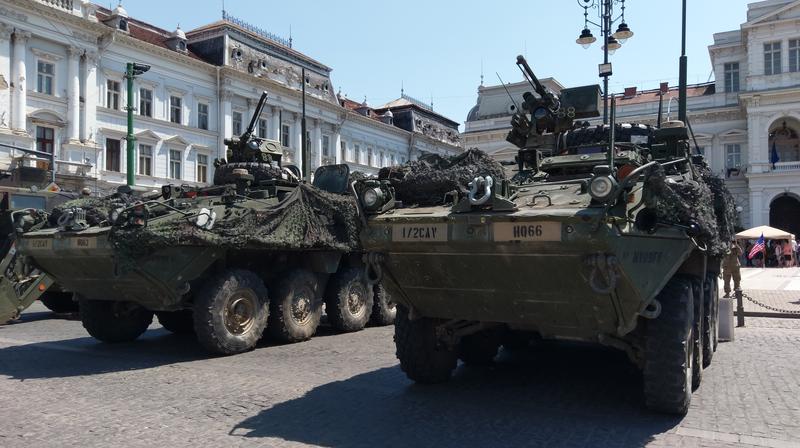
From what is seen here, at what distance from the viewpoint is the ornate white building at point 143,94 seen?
86.5ft

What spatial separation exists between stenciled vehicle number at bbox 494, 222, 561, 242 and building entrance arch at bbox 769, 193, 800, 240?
41.0m

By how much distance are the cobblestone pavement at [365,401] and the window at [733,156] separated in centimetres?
3655

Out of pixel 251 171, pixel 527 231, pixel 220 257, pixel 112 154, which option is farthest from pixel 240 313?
pixel 112 154

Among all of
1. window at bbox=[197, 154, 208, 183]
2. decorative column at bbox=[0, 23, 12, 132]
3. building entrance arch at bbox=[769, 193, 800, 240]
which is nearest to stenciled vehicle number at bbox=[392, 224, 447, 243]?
decorative column at bbox=[0, 23, 12, 132]

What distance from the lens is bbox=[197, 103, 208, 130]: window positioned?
1379 inches

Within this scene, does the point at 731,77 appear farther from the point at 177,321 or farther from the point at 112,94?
the point at 177,321

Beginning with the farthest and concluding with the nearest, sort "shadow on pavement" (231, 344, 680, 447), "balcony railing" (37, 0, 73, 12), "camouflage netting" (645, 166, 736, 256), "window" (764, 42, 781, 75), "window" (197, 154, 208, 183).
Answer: "window" (764, 42, 781, 75), "window" (197, 154, 208, 183), "balcony railing" (37, 0, 73, 12), "shadow on pavement" (231, 344, 680, 447), "camouflage netting" (645, 166, 736, 256)

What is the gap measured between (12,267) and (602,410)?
9.59 meters

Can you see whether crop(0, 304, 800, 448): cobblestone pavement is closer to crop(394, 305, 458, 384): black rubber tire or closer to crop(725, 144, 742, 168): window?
crop(394, 305, 458, 384): black rubber tire

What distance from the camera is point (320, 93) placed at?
42.3 m

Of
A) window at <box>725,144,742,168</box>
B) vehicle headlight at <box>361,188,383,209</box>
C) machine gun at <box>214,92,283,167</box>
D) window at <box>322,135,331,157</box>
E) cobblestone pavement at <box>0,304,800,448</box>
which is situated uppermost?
window at <box>322,135,331,157</box>

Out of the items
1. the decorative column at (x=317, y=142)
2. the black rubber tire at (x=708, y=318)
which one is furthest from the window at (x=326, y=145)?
the black rubber tire at (x=708, y=318)

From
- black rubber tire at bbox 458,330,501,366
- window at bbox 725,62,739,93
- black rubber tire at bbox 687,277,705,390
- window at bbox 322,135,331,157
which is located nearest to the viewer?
black rubber tire at bbox 687,277,705,390

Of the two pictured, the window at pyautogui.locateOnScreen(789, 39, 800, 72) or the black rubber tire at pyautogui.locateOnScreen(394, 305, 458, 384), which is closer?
the black rubber tire at pyautogui.locateOnScreen(394, 305, 458, 384)
